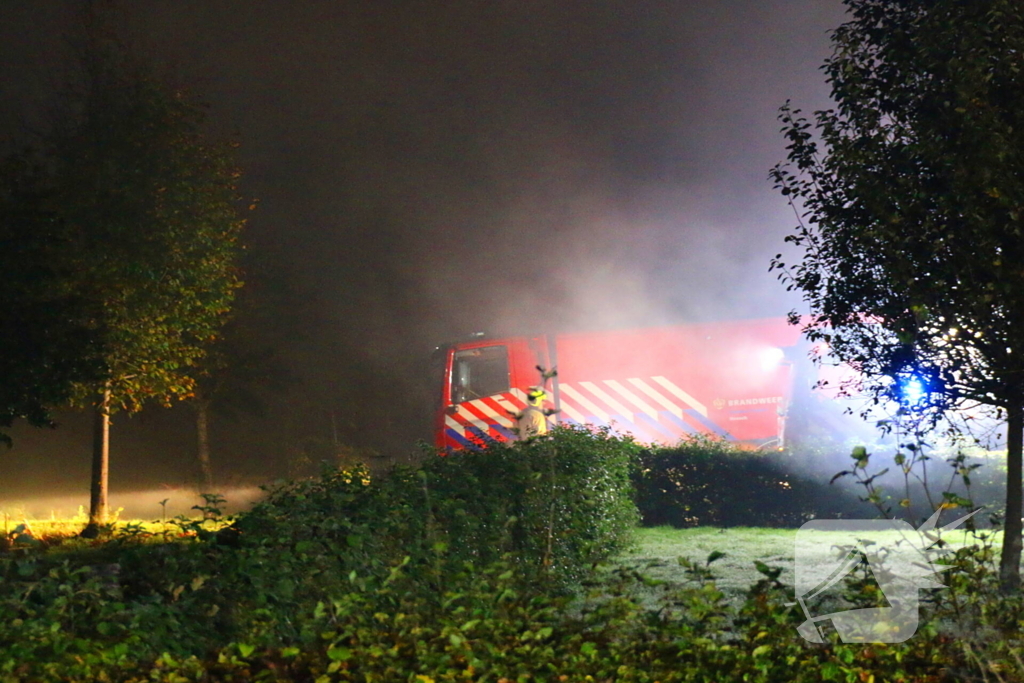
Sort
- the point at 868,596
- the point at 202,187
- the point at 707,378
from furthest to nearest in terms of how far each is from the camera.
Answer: the point at 707,378
the point at 202,187
the point at 868,596

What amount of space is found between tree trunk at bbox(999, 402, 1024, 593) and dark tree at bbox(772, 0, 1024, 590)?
11 millimetres

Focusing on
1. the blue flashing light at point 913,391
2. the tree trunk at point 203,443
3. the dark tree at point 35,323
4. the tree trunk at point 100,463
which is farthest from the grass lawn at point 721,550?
the tree trunk at point 203,443

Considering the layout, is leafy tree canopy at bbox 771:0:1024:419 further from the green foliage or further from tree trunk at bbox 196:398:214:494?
tree trunk at bbox 196:398:214:494

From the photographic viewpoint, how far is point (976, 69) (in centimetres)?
575

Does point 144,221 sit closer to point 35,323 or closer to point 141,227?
point 141,227

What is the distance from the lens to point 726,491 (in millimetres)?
12805

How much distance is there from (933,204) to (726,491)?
23.7ft

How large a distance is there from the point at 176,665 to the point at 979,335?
4.96 meters

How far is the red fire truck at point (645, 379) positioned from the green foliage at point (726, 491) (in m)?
3.46

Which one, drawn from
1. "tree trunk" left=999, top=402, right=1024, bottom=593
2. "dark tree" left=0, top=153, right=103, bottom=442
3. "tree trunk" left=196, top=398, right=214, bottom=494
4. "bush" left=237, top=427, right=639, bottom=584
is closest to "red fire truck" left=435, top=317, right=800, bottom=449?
"tree trunk" left=196, top=398, right=214, bottom=494

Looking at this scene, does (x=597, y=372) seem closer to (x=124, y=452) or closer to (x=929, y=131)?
(x=929, y=131)

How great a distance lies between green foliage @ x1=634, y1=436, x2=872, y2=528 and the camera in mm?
12484

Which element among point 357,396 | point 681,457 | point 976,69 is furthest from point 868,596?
point 357,396

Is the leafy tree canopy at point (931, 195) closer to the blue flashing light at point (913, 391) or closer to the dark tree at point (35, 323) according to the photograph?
the blue flashing light at point (913, 391)
